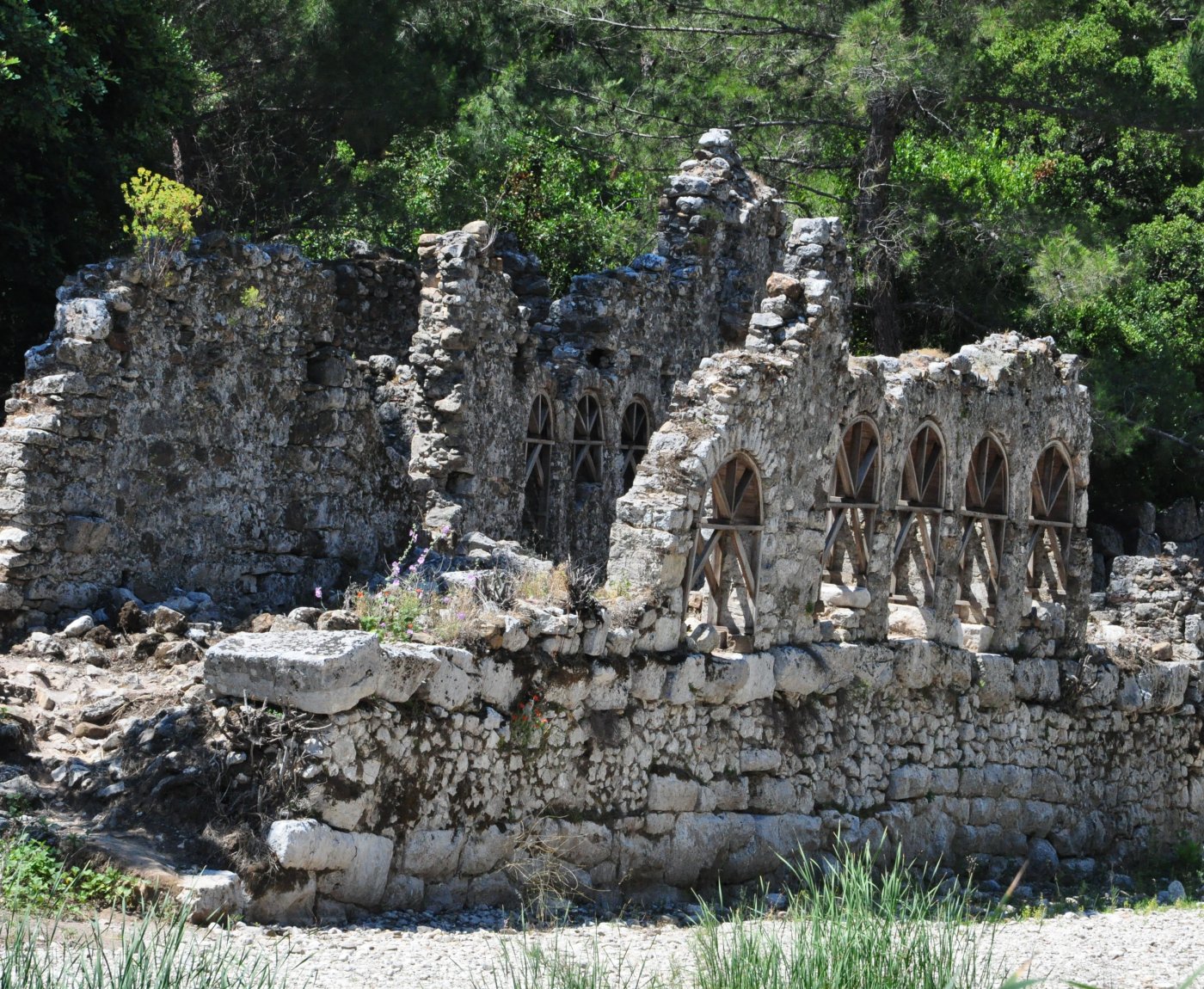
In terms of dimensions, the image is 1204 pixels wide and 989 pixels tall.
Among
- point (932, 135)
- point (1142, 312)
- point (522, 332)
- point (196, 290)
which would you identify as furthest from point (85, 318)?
point (1142, 312)

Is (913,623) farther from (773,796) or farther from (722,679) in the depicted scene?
(722,679)

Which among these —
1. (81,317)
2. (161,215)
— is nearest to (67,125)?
(161,215)

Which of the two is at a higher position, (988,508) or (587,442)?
(587,442)

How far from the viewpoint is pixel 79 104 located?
14070 millimetres

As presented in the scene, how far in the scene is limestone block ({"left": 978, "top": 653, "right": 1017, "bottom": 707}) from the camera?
13.9 metres

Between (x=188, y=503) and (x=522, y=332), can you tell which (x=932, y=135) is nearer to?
(x=522, y=332)

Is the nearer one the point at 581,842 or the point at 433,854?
the point at 433,854

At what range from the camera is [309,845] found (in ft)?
26.1

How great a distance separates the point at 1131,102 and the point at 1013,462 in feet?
29.0

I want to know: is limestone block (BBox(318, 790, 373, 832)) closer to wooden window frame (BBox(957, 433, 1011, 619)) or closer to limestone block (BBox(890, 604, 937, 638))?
limestone block (BBox(890, 604, 937, 638))

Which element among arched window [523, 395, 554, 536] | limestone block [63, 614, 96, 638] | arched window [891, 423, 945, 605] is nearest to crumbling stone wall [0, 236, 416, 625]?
limestone block [63, 614, 96, 638]

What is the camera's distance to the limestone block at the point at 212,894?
729 cm

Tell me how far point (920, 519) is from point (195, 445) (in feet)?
19.7

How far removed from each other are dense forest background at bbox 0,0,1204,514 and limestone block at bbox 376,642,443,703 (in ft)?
38.0
